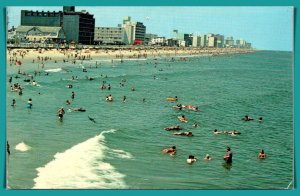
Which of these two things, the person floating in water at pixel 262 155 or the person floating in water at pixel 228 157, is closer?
the person floating in water at pixel 228 157

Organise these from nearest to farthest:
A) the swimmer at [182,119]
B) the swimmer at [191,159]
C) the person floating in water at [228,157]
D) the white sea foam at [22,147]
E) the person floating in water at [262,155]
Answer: the white sea foam at [22,147], the swimmer at [191,159], the person floating in water at [228,157], the person floating in water at [262,155], the swimmer at [182,119]

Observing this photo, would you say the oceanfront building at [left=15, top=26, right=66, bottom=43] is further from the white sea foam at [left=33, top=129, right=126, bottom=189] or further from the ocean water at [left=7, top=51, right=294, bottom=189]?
the white sea foam at [left=33, top=129, right=126, bottom=189]

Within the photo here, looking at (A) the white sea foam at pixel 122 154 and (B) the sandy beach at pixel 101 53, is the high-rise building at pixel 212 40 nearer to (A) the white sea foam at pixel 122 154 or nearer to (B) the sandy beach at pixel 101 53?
(A) the white sea foam at pixel 122 154

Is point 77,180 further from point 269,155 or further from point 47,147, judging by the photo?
point 269,155

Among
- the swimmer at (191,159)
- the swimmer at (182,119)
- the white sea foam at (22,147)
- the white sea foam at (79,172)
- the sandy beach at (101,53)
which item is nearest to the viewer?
the white sea foam at (79,172)

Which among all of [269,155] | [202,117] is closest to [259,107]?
[202,117]

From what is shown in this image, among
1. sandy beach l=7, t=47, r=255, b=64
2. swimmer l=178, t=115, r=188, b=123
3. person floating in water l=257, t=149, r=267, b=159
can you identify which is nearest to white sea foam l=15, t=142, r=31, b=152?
person floating in water l=257, t=149, r=267, b=159

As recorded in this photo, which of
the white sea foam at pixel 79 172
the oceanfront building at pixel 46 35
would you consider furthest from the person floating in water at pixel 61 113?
the oceanfront building at pixel 46 35
